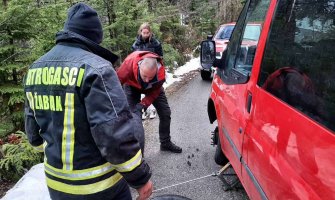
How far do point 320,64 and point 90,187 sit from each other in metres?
1.41

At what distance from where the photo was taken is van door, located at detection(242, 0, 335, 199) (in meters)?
1.44

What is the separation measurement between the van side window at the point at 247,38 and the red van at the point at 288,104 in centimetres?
1

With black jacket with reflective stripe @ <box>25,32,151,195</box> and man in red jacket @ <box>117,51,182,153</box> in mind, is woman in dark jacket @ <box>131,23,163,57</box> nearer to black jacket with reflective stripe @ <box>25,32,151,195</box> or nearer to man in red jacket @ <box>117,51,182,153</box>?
man in red jacket @ <box>117,51,182,153</box>

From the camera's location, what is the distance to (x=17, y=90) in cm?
475

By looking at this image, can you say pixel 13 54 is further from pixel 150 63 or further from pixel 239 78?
pixel 239 78

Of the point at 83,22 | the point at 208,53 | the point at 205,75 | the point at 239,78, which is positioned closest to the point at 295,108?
the point at 239,78

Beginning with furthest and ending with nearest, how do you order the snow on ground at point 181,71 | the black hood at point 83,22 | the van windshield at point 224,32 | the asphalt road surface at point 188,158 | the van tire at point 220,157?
1. the van windshield at point 224,32
2. the snow on ground at point 181,71
3. the van tire at point 220,157
4. the asphalt road surface at point 188,158
5. the black hood at point 83,22

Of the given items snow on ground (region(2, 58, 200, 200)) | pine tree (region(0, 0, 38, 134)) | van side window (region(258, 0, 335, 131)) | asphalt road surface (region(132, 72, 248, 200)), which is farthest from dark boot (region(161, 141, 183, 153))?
van side window (region(258, 0, 335, 131))

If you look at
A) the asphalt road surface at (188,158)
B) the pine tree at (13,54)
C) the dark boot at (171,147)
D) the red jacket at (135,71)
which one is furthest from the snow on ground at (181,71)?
the red jacket at (135,71)

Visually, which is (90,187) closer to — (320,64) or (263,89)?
(263,89)

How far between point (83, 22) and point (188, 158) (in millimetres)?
3321

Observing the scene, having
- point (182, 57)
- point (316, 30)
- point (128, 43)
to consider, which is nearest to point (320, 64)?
point (316, 30)

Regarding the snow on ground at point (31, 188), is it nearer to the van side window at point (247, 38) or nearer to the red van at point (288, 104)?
the red van at point (288, 104)

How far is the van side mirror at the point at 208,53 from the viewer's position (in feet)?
11.9
